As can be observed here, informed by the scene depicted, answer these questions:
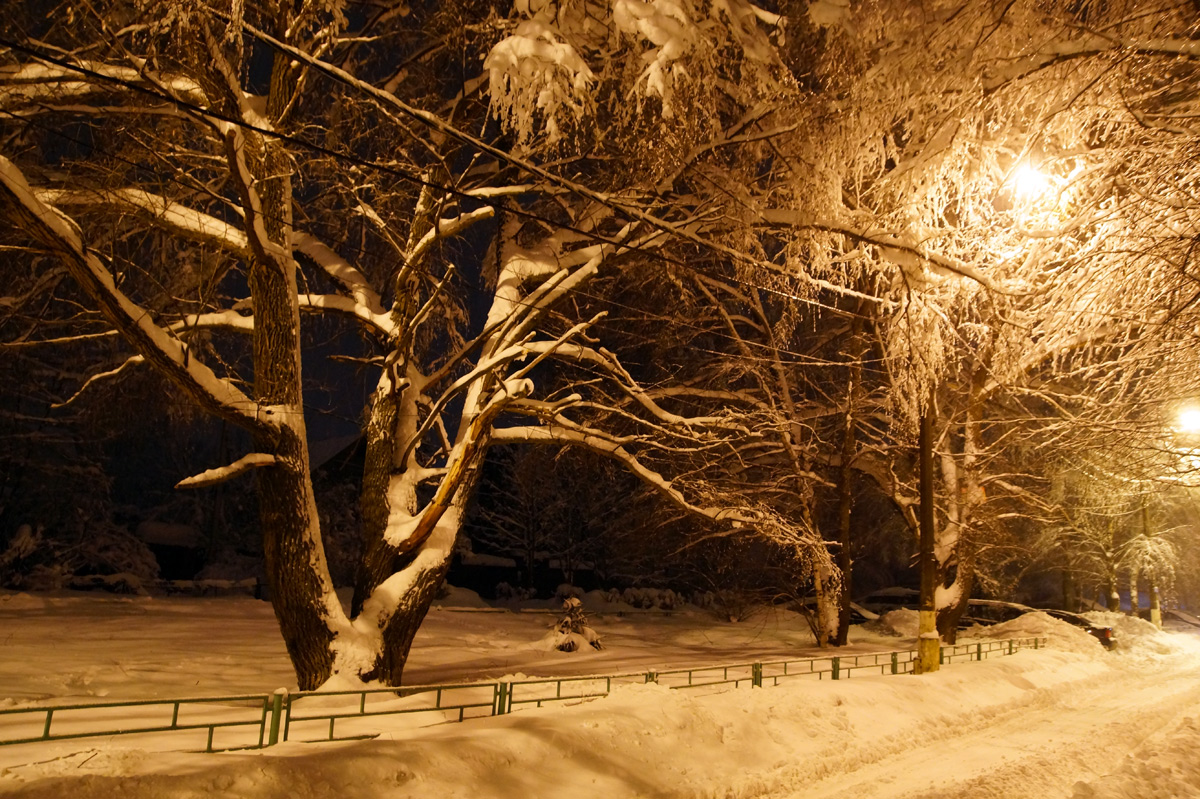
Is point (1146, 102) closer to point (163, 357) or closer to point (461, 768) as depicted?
point (461, 768)

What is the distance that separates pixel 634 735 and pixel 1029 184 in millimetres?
7275

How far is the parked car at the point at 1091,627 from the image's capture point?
77.1 ft

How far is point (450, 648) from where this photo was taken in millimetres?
17984

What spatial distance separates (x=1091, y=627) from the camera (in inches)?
985

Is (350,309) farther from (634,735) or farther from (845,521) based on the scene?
(845,521)

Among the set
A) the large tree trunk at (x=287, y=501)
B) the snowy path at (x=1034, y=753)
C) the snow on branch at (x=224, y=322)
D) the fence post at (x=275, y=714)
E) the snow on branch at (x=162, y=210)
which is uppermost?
the snow on branch at (x=162, y=210)

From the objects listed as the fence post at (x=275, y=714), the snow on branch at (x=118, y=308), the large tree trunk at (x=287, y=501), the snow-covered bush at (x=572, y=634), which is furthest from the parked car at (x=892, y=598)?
the fence post at (x=275, y=714)

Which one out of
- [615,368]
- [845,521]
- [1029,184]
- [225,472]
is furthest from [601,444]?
[845,521]

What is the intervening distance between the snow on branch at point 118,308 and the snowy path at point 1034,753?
7.01m

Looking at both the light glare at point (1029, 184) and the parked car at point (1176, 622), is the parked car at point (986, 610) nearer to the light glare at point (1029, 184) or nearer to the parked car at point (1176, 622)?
the parked car at point (1176, 622)

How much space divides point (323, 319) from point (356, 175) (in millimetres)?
3751

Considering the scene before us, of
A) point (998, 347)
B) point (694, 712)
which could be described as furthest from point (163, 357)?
point (998, 347)

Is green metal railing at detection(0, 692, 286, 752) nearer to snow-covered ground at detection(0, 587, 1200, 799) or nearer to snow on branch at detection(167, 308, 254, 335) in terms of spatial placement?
snow-covered ground at detection(0, 587, 1200, 799)

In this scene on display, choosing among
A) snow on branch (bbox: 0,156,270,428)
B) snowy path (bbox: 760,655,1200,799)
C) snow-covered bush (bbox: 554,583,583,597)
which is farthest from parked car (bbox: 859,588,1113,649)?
snow on branch (bbox: 0,156,270,428)
